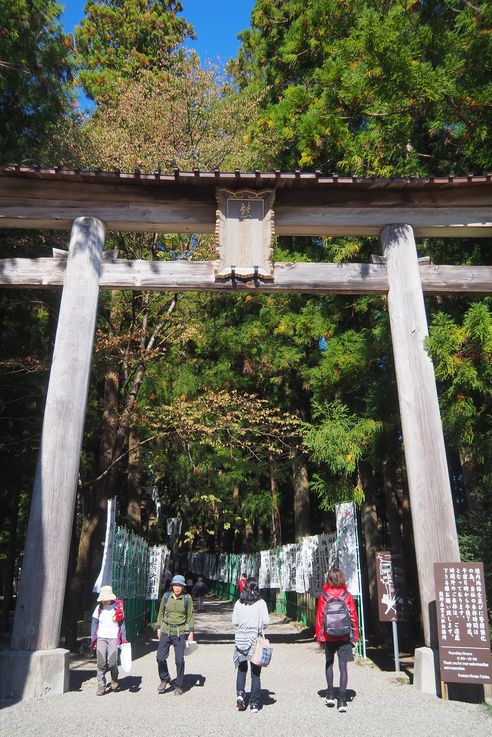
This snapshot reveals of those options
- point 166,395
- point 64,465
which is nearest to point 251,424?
point 166,395

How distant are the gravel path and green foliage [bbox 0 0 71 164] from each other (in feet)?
31.0

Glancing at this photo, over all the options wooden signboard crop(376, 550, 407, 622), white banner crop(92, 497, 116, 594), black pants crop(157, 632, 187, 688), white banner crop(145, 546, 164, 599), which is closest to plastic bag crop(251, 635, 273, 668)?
black pants crop(157, 632, 187, 688)

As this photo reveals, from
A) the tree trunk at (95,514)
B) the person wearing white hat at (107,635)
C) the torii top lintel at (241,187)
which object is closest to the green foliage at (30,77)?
the torii top lintel at (241,187)

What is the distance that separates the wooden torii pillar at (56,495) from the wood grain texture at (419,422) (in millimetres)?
4019

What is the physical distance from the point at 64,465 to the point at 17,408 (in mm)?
8683

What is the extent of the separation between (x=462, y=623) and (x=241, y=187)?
5976mm

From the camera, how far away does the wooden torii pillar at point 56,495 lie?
19.0 feet

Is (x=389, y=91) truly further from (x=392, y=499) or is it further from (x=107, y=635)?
(x=107, y=635)

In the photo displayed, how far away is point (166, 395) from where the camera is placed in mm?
14414

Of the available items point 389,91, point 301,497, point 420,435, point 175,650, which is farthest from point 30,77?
point 301,497

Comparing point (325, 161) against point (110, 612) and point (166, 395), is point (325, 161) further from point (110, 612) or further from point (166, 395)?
point (110, 612)

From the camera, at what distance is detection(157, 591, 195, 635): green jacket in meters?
6.27

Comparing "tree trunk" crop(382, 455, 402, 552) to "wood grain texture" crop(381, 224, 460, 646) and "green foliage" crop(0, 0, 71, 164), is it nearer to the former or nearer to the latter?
"wood grain texture" crop(381, 224, 460, 646)

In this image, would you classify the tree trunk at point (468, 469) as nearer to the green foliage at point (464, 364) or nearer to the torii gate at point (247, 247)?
the green foliage at point (464, 364)
